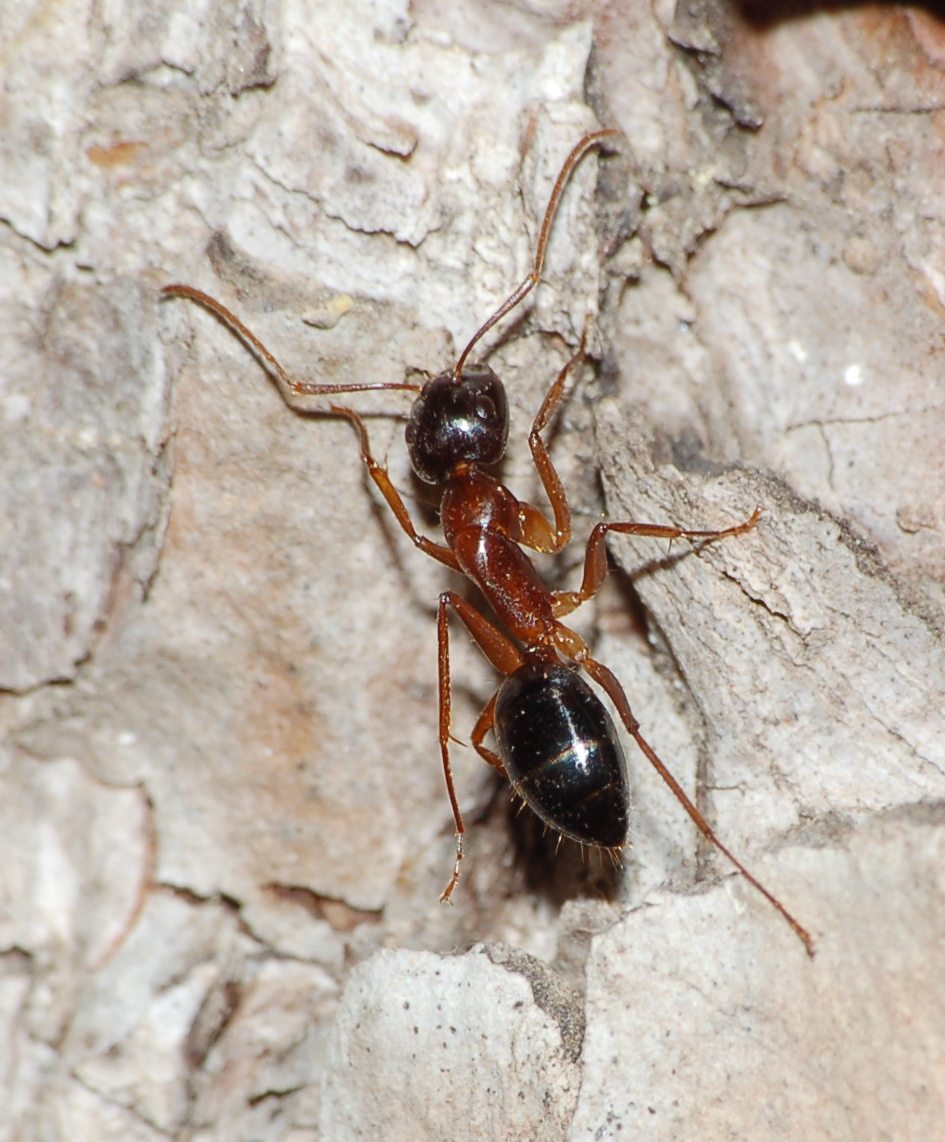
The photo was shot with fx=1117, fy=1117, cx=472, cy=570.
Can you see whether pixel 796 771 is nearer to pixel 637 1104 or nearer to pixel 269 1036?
pixel 637 1104

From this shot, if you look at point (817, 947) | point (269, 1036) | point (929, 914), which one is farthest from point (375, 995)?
point (929, 914)

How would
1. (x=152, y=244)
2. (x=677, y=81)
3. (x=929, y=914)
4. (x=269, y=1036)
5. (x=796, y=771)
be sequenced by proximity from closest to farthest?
(x=929, y=914)
(x=796, y=771)
(x=152, y=244)
(x=677, y=81)
(x=269, y=1036)

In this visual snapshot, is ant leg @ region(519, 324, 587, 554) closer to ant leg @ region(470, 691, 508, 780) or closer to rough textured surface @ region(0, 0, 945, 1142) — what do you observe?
rough textured surface @ region(0, 0, 945, 1142)

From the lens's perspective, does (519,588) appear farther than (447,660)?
Yes

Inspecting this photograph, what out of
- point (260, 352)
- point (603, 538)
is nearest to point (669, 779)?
point (603, 538)

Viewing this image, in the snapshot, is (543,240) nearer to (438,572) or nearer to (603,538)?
(603,538)

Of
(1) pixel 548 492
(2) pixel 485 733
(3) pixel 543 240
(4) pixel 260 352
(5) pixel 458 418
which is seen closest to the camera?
(3) pixel 543 240

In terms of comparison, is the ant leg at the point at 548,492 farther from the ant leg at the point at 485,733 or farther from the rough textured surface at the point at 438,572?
the ant leg at the point at 485,733
